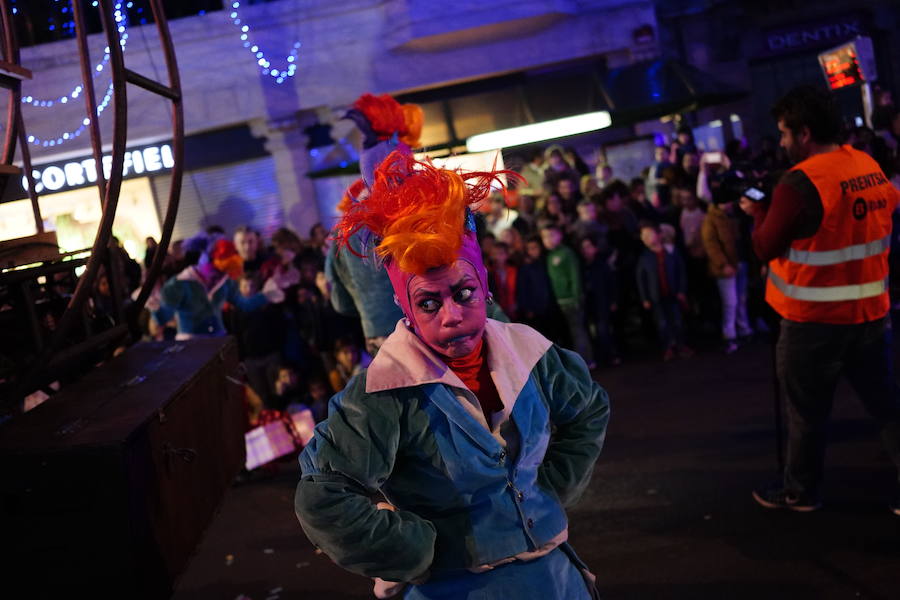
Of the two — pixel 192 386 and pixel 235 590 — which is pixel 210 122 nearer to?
pixel 235 590

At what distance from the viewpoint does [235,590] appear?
4.65m

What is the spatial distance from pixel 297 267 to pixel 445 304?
6997 millimetres

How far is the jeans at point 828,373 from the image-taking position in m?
3.99

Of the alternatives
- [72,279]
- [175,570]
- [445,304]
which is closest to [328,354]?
[72,279]

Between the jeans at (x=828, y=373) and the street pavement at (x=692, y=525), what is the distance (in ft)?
1.46

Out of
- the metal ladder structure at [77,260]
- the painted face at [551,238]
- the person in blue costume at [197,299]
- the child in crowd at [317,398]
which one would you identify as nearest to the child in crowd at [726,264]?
the painted face at [551,238]

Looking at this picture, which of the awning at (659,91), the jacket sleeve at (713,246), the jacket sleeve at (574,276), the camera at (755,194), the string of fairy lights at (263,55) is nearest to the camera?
the camera at (755,194)

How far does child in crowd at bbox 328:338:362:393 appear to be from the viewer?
7535 mm

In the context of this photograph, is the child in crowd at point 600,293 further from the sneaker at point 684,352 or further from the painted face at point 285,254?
the painted face at point 285,254

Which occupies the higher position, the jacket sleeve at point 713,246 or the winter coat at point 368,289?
the winter coat at point 368,289

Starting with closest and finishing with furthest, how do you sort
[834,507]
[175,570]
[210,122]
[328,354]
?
[175,570] → [834,507] → [328,354] → [210,122]

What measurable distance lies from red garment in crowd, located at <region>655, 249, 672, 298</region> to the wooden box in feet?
20.4

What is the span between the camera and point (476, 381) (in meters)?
2.23

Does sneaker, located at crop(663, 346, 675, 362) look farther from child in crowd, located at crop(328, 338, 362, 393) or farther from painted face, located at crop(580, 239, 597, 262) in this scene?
child in crowd, located at crop(328, 338, 362, 393)
